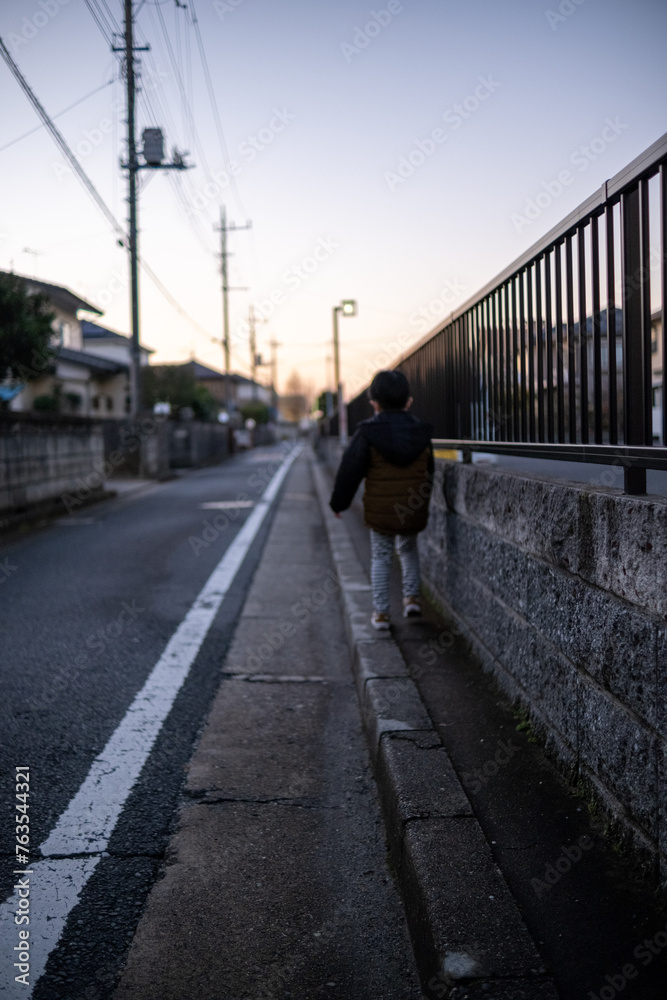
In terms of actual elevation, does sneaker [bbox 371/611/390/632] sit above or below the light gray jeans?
Answer: below

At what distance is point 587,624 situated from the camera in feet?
8.31

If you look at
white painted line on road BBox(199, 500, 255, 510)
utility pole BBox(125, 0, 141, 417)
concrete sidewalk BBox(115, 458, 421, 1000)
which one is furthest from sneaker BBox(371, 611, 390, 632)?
utility pole BBox(125, 0, 141, 417)

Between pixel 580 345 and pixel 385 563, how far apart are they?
2171 mm

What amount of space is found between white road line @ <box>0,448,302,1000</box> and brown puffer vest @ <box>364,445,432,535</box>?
58.6 inches

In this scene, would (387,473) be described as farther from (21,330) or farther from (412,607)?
(21,330)

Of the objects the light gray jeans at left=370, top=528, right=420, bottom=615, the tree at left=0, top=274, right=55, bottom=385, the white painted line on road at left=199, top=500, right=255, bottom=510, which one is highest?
the tree at left=0, top=274, right=55, bottom=385

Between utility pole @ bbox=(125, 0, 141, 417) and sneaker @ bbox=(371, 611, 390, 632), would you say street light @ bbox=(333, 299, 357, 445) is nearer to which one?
utility pole @ bbox=(125, 0, 141, 417)

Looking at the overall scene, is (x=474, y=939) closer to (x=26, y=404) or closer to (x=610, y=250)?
(x=610, y=250)

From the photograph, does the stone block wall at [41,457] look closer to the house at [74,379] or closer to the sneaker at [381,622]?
the sneaker at [381,622]

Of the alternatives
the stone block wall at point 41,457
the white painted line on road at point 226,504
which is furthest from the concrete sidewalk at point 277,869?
the white painted line on road at point 226,504

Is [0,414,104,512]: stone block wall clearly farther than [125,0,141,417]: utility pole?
No

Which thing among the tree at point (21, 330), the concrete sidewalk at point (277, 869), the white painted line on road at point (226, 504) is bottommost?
the concrete sidewalk at point (277, 869)

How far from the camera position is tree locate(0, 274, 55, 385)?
12.2 metres

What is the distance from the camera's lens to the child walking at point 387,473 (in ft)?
15.5
